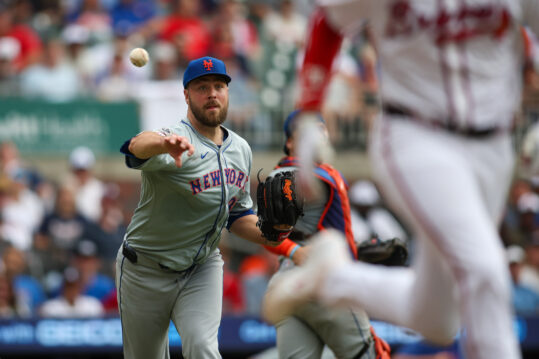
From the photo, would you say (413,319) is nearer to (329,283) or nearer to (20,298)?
(329,283)

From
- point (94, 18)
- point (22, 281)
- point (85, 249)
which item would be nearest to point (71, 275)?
point (85, 249)

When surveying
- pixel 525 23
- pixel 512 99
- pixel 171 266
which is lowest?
pixel 171 266

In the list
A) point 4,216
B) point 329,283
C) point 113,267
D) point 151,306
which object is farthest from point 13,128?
point 329,283

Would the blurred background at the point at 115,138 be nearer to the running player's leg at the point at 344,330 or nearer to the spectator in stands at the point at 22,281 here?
the spectator in stands at the point at 22,281

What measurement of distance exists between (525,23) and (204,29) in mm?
10711

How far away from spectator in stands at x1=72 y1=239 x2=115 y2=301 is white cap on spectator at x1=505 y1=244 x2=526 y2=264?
480cm

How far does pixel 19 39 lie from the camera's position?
44.8ft

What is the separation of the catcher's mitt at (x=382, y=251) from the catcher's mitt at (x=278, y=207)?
2.89 feet

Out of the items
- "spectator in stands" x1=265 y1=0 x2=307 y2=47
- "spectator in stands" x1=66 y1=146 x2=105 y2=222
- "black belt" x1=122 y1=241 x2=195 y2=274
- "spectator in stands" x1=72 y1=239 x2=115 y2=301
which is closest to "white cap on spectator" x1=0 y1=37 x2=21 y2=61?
"spectator in stands" x1=66 y1=146 x2=105 y2=222

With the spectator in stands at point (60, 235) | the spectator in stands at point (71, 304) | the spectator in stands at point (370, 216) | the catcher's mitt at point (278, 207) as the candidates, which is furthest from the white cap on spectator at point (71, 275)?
the catcher's mitt at point (278, 207)

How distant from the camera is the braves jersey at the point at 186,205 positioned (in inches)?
211

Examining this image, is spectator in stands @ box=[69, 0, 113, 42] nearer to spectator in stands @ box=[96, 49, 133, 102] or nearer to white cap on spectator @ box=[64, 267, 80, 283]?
spectator in stands @ box=[96, 49, 133, 102]

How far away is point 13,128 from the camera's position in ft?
40.4

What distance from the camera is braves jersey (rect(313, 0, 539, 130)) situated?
3.70 meters
